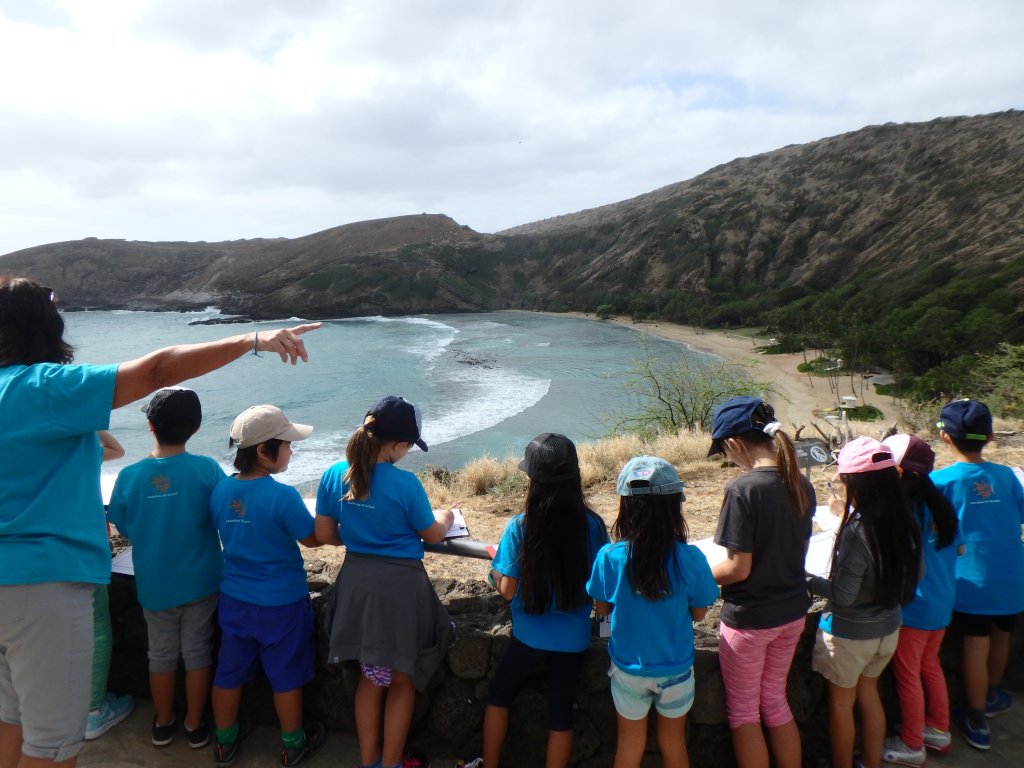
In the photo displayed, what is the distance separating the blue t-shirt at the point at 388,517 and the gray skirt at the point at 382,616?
49mm

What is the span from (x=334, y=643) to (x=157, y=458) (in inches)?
44.6

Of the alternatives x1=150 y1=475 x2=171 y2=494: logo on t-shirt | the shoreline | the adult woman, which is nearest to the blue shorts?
x1=150 y1=475 x2=171 y2=494: logo on t-shirt

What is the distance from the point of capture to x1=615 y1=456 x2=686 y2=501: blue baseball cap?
2424mm

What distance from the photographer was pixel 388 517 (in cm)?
272

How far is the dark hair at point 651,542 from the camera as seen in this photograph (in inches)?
95.4

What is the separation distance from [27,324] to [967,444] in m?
3.77

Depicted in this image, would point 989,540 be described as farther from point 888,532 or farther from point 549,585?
point 549,585

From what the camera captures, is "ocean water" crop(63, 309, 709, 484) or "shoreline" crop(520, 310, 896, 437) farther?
"shoreline" crop(520, 310, 896, 437)

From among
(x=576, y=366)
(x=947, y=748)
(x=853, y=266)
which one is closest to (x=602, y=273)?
(x=853, y=266)

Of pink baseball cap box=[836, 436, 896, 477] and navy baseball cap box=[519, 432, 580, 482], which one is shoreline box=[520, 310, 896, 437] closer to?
pink baseball cap box=[836, 436, 896, 477]

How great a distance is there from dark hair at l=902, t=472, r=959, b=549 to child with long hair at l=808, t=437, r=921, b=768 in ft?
0.49

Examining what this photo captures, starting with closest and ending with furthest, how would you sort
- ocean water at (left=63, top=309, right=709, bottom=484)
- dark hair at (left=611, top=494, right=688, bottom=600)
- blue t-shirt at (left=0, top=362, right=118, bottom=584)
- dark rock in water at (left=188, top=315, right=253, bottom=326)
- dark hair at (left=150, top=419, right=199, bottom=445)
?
blue t-shirt at (left=0, top=362, right=118, bottom=584) < dark hair at (left=611, top=494, right=688, bottom=600) < dark hair at (left=150, top=419, right=199, bottom=445) < ocean water at (left=63, top=309, right=709, bottom=484) < dark rock in water at (left=188, top=315, right=253, bottom=326)

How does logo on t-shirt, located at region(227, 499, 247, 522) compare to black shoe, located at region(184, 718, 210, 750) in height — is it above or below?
above

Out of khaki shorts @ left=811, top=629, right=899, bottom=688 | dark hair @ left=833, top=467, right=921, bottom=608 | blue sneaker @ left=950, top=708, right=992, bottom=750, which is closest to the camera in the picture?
dark hair @ left=833, top=467, right=921, bottom=608
